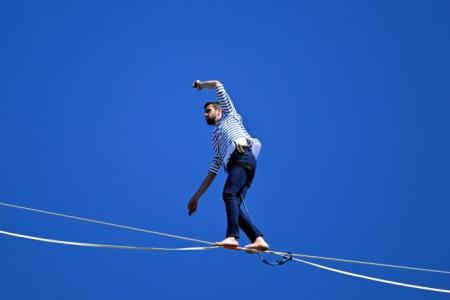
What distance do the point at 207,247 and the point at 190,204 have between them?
4.22ft

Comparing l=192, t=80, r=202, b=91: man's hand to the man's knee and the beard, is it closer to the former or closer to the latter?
the beard

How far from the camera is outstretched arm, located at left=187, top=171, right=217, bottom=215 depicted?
26.0ft

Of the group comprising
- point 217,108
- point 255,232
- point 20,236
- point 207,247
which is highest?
point 217,108

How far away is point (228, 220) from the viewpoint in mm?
7223

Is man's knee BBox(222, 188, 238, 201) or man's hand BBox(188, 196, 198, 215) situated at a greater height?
man's hand BBox(188, 196, 198, 215)

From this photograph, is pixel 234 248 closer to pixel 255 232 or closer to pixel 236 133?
pixel 255 232

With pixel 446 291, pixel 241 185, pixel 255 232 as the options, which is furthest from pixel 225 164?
pixel 446 291

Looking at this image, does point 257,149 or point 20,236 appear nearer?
point 20,236

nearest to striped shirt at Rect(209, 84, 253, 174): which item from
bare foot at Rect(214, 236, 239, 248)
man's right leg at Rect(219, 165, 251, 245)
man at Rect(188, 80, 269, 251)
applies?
man at Rect(188, 80, 269, 251)

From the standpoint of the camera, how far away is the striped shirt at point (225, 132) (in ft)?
25.0

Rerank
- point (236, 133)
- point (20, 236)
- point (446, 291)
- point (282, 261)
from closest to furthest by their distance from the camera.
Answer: point (20, 236) → point (446, 291) → point (282, 261) → point (236, 133)

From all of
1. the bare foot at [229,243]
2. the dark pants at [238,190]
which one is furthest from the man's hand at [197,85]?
the bare foot at [229,243]

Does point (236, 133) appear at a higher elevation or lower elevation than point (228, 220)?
higher

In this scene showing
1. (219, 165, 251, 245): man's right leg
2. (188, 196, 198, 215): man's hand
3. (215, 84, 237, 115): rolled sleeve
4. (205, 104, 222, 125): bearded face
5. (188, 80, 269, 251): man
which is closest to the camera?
(219, 165, 251, 245): man's right leg
